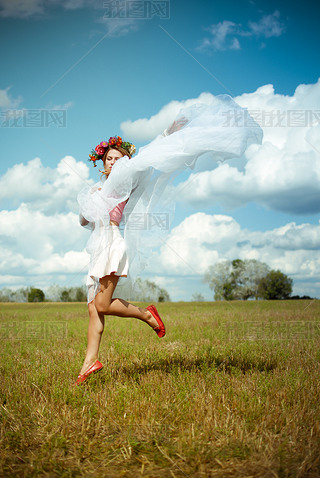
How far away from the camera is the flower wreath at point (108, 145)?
17.5 ft

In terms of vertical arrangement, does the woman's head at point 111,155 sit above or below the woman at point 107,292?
above

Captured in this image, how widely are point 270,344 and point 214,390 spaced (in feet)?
10.5

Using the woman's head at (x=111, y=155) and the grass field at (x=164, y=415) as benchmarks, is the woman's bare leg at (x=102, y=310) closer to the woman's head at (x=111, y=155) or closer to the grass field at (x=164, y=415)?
the grass field at (x=164, y=415)

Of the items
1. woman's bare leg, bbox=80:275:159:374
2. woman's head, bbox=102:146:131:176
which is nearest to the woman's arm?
woman's head, bbox=102:146:131:176

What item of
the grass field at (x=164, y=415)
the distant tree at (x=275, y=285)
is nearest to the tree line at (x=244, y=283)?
the distant tree at (x=275, y=285)

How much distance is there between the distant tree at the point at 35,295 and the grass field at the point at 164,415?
45.6m

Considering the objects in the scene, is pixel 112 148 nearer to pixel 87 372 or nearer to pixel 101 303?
pixel 101 303

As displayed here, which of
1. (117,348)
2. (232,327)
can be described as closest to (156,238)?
(117,348)

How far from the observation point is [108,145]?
17.6 ft

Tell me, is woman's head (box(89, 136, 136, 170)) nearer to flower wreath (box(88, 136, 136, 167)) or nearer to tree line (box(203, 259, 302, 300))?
flower wreath (box(88, 136, 136, 167))

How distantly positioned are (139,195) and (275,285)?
50.6 meters

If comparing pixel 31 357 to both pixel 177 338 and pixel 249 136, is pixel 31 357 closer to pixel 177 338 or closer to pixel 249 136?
pixel 177 338

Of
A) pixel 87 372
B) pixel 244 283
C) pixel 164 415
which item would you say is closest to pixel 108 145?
pixel 87 372

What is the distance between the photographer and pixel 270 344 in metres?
6.80
